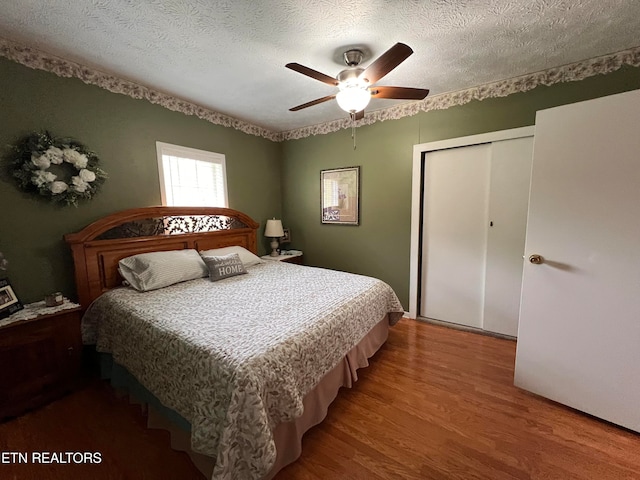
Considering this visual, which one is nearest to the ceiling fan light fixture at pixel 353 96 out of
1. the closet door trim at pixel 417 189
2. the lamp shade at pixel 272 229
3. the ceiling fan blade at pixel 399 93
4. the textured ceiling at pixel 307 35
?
the ceiling fan blade at pixel 399 93

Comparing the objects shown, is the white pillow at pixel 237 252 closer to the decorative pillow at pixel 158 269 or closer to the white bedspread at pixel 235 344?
Result: the decorative pillow at pixel 158 269

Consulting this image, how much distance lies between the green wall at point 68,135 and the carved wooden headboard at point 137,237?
6.2 inches

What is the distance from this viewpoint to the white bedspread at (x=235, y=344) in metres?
1.06

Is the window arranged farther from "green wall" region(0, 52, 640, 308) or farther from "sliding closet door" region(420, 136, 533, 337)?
"sliding closet door" region(420, 136, 533, 337)

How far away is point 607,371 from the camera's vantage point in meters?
1.53

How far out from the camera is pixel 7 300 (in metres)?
1.70

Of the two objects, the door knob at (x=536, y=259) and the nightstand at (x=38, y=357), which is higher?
the door knob at (x=536, y=259)

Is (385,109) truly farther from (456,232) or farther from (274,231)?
(274,231)

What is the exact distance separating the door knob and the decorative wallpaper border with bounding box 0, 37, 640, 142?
64.8 inches

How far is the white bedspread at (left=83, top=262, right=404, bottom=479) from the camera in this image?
106 cm

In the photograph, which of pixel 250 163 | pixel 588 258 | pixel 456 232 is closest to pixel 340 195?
pixel 250 163

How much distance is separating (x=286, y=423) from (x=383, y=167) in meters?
2.73

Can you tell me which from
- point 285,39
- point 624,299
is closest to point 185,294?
point 285,39

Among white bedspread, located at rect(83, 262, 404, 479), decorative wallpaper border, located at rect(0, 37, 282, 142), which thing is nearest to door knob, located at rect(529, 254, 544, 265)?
white bedspread, located at rect(83, 262, 404, 479)
